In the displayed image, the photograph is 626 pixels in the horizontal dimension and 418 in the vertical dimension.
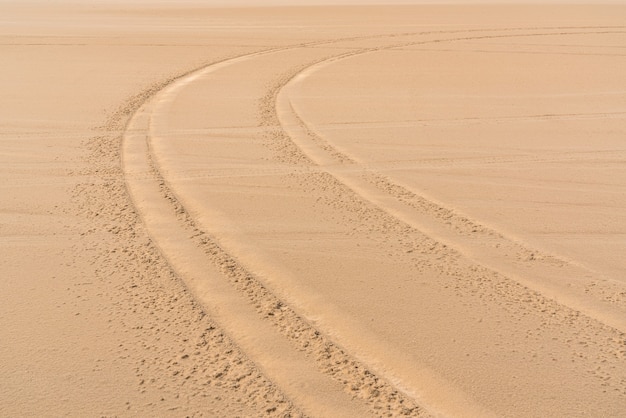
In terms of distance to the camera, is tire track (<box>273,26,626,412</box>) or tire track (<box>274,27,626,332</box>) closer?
tire track (<box>273,26,626,412</box>)

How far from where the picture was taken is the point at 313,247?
4.88 meters

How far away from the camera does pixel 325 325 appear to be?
3830mm

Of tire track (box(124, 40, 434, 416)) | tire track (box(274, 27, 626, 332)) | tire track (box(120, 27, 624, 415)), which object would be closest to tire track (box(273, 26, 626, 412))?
tire track (box(274, 27, 626, 332))

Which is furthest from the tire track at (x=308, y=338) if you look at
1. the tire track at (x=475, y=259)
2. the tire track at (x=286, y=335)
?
the tire track at (x=475, y=259)

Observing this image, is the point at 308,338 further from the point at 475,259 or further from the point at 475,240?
the point at 475,240

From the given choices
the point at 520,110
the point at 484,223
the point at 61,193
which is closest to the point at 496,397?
the point at 484,223

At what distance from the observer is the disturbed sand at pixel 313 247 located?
132 inches

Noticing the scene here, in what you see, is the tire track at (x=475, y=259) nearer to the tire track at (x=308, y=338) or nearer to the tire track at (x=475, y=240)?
the tire track at (x=475, y=240)

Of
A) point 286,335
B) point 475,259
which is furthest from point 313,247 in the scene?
point 286,335

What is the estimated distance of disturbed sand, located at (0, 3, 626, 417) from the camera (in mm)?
3344

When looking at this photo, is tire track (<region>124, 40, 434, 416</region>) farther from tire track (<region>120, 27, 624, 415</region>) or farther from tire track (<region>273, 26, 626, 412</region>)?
tire track (<region>273, 26, 626, 412</region>)

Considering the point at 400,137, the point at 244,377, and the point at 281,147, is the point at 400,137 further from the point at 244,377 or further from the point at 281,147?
the point at 244,377

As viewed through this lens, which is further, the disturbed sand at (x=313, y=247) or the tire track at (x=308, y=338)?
the disturbed sand at (x=313, y=247)

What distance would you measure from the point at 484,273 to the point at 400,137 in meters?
3.53
